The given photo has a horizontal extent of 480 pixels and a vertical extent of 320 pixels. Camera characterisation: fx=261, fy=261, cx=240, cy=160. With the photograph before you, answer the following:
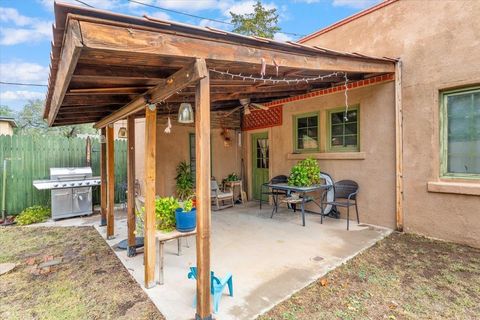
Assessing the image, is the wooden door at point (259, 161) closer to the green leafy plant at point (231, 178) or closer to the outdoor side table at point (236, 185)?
the outdoor side table at point (236, 185)

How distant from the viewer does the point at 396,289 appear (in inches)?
107

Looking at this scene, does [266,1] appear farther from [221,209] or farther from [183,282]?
[183,282]

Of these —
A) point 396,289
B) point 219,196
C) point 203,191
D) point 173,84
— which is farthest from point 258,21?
point 396,289

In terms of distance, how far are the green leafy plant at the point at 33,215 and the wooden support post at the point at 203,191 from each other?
5.30m

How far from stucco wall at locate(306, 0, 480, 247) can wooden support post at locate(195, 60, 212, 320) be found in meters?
3.86

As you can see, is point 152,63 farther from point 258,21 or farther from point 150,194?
point 258,21

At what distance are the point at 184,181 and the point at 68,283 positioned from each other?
3668mm

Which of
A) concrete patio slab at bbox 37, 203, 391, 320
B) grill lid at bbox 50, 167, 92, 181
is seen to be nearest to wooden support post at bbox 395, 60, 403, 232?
concrete patio slab at bbox 37, 203, 391, 320

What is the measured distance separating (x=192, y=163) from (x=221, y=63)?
4.79 m

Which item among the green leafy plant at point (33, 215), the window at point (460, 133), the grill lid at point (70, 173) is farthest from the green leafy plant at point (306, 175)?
the green leafy plant at point (33, 215)

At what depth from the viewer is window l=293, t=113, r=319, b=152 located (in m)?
5.91

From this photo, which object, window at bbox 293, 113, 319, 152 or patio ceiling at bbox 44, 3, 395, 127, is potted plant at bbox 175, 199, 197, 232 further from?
window at bbox 293, 113, 319, 152

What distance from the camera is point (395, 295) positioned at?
2.62 m

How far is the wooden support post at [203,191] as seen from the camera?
6.98 ft
